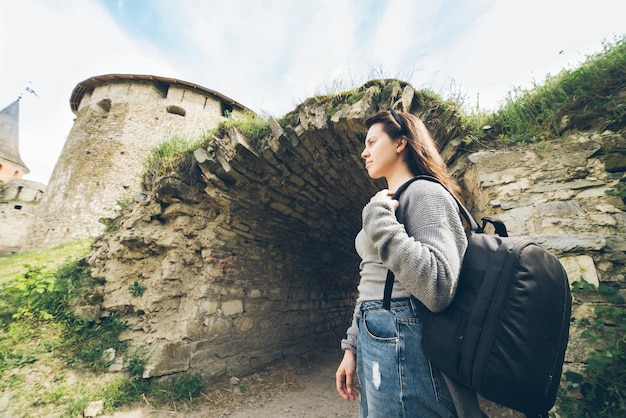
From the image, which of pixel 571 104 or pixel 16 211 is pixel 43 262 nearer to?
pixel 571 104

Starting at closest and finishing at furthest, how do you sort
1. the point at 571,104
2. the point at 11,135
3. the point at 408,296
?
the point at 408,296
the point at 571,104
the point at 11,135

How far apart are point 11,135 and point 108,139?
18.2 m

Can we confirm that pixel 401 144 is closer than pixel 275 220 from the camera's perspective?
Yes

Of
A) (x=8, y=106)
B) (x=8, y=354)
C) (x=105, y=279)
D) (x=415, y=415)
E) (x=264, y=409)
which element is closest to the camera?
(x=415, y=415)

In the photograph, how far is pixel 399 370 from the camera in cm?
85

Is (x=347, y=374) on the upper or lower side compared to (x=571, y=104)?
lower

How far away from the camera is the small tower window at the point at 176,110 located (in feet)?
45.7

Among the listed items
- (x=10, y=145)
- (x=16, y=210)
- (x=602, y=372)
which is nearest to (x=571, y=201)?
(x=602, y=372)

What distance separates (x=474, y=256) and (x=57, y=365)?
13.2ft

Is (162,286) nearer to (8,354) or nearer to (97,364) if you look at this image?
(97,364)

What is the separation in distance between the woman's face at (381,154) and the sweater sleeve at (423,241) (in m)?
0.21

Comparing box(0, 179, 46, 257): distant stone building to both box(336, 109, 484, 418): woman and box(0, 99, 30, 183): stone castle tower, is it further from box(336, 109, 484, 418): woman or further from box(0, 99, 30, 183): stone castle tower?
box(336, 109, 484, 418): woman

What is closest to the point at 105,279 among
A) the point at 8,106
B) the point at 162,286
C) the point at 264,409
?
the point at 162,286

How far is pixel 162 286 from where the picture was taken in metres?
3.41
